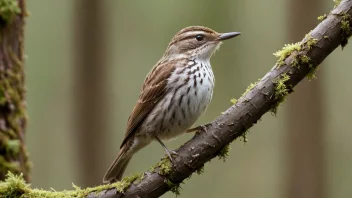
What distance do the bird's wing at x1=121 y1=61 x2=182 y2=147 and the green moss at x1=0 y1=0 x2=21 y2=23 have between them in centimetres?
150

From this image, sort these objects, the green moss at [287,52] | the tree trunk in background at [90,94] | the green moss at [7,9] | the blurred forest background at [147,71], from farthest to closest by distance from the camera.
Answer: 1. the tree trunk in background at [90,94]
2. the blurred forest background at [147,71]
3. the green moss at [7,9]
4. the green moss at [287,52]

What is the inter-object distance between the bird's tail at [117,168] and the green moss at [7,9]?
1689 millimetres

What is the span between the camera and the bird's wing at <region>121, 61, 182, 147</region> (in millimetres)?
4949

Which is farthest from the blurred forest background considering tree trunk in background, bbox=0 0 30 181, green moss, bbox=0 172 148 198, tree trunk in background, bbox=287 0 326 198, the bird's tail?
green moss, bbox=0 172 148 198

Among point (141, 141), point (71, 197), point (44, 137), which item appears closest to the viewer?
point (71, 197)

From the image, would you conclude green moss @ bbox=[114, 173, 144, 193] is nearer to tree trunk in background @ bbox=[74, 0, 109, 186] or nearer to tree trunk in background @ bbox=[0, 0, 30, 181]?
tree trunk in background @ bbox=[0, 0, 30, 181]

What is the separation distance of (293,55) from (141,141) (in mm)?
1831

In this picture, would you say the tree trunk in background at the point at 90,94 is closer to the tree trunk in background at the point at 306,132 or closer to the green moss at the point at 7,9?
the tree trunk in background at the point at 306,132

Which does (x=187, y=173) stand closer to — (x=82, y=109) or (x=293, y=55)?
(x=293, y=55)

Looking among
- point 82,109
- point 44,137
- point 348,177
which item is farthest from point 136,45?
point 348,177

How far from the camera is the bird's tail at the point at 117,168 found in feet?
16.5

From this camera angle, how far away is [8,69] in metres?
5.28

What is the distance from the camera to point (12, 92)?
207 inches

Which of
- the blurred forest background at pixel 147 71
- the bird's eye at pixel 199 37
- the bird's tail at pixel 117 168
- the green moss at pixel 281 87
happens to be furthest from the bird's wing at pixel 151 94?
the blurred forest background at pixel 147 71
